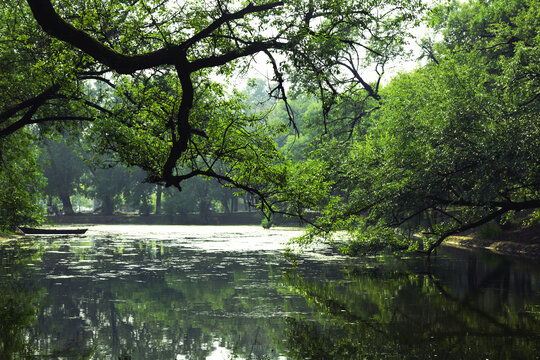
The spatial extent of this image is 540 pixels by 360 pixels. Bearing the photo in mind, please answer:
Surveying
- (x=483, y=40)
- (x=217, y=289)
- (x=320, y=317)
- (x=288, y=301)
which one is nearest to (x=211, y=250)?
(x=217, y=289)

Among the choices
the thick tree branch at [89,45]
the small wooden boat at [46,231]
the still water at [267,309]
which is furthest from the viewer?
the small wooden boat at [46,231]

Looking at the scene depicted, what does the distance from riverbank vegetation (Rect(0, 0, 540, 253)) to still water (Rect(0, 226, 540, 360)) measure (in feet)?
7.34

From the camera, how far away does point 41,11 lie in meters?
8.57

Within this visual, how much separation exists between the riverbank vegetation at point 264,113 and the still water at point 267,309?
7.34 ft

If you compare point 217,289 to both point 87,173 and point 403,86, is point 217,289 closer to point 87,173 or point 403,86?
point 403,86

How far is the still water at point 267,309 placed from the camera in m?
11.0

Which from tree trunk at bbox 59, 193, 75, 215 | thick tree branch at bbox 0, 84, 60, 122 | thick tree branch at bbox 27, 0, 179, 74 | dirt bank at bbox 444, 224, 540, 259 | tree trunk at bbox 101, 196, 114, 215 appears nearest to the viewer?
thick tree branch at bbox 27, 0, 179, 74

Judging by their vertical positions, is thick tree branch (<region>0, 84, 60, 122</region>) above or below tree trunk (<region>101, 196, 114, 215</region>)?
above

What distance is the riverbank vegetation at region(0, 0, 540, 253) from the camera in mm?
12891

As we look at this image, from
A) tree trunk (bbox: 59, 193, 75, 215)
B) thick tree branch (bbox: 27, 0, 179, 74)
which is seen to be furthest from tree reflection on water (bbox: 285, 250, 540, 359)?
tree trunk (bbox: 59, 193, 75, 215)

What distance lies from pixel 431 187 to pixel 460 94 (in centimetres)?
462

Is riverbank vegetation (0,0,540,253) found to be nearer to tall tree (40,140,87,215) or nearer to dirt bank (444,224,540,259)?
dirt bank (444,224,540,259)

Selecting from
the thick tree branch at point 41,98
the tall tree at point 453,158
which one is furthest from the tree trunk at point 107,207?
the thick tree branch at point 41,98

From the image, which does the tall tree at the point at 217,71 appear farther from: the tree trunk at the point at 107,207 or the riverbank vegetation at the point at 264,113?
the tree trunk at the point at 107,207
